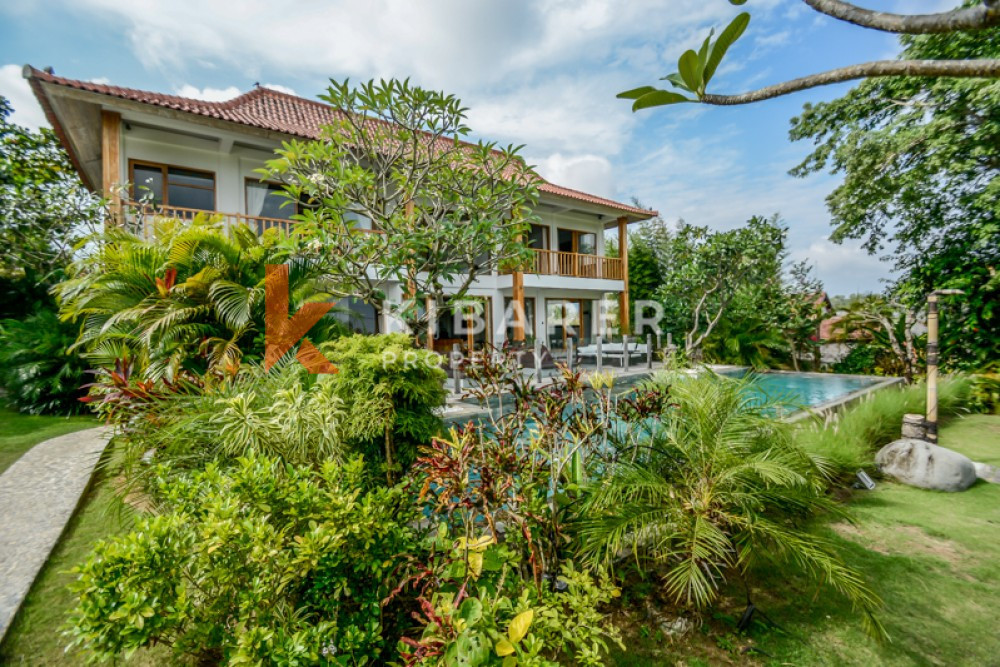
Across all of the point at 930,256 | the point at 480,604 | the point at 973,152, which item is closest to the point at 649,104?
the point at 480,604

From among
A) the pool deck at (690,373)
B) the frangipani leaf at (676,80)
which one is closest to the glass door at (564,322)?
the pool deck at (690,373)

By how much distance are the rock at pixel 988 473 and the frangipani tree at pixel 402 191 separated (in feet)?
19.0

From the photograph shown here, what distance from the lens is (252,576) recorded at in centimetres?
165

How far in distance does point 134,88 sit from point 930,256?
59.9 ft

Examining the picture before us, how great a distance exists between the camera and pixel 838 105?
1050 cm

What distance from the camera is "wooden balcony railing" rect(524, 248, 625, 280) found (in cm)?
1528

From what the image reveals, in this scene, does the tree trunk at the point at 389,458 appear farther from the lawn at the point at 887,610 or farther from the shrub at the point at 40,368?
the shrub at the point at 40,368

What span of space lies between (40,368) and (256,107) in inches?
336

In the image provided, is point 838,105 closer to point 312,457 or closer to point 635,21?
point 635,21

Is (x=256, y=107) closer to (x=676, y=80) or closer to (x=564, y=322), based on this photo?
(x=564, y=322)

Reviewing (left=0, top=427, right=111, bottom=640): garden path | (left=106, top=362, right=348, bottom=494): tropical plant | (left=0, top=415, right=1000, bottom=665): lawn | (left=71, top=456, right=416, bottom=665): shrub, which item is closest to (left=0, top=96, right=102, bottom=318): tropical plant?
(left=0, top=427, right=111, bottom=640): garden path

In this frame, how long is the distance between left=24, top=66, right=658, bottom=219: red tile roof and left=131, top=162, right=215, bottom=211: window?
61.1 inches

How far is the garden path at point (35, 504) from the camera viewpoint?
2473mm

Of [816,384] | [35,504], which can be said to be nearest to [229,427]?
[35,504]
